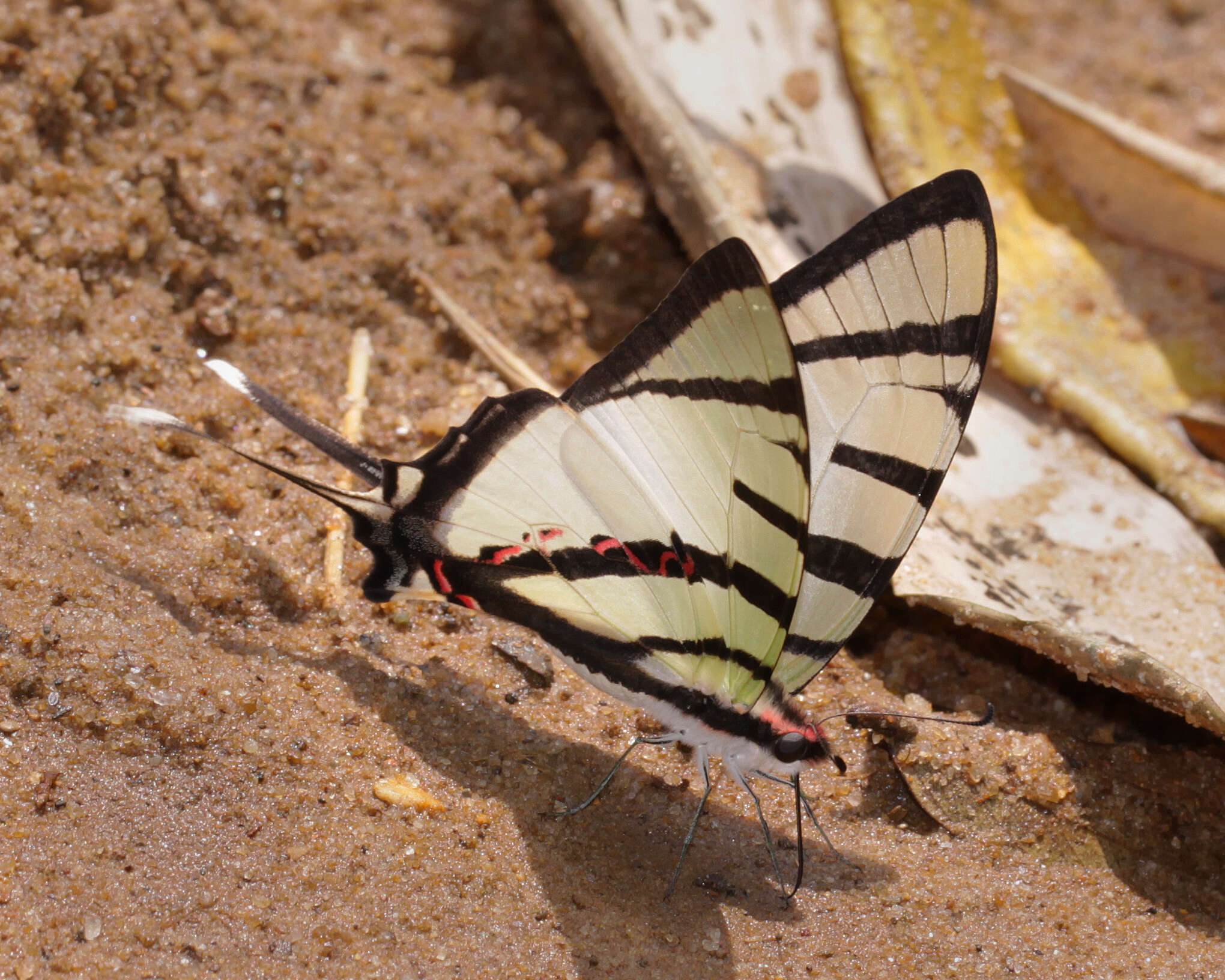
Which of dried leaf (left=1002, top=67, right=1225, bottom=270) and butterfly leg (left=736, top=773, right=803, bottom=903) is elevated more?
dried leaf (left=1002, top=67, right=1225, bottom=270)

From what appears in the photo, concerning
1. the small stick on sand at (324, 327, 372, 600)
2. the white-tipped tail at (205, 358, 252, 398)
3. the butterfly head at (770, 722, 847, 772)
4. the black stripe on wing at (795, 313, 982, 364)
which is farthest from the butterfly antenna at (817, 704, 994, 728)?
the white-tipped tail at (205, 358, 252, 398)

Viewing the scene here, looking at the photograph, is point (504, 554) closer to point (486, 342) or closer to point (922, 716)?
point (922, 716)

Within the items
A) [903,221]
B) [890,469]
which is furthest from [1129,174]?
[890,469]

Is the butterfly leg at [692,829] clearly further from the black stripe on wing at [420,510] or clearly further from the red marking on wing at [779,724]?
the black stripe on wing at [420,510]

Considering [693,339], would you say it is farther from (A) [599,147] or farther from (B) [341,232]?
(A) [599,147]

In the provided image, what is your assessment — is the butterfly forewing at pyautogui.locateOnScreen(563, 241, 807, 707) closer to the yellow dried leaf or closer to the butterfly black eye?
the butterfly black eye

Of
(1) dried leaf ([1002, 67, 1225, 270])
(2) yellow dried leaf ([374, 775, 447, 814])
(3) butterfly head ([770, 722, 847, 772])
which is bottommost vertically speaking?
(2) yellow dried leaf ([374, 775, 447, 814])

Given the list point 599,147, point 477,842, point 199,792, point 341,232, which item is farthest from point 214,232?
point 477,842
